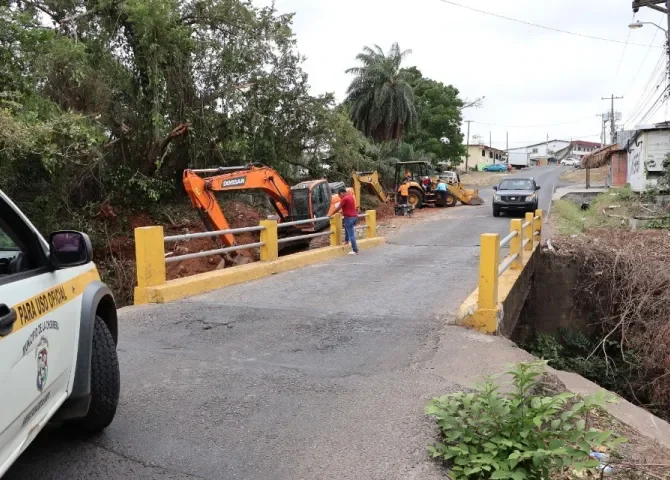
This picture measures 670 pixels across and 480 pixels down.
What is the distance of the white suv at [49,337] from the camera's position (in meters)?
2.42

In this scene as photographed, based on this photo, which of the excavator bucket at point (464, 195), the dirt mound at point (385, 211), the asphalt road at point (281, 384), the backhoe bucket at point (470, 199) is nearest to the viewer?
the asphalt road at point (281, 384)

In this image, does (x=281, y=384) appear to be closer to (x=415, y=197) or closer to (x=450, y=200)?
(x=415, y=197)

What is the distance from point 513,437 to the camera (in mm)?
3570

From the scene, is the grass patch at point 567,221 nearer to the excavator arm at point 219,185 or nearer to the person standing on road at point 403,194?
the person standing on road at point 403,194

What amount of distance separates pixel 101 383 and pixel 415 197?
81.8 feet

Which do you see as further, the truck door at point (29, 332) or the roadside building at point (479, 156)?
the roadside building at point (479, 156)

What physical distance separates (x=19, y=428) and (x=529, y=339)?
36.5 feet

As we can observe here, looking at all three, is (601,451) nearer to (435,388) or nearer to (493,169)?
(435,388)

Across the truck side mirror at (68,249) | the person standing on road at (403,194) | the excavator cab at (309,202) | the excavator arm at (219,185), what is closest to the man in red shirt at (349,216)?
the excavator cab at (309,202)

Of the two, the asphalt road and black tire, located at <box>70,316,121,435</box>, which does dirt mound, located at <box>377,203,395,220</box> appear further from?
black tire, located at <box>70,316,121,435</box>

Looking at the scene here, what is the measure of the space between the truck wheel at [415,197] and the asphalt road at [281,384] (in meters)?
18.7

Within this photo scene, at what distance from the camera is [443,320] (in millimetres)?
7109

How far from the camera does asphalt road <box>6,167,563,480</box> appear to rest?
3.52 metres

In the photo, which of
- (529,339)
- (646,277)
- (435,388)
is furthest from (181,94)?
(435,388)
